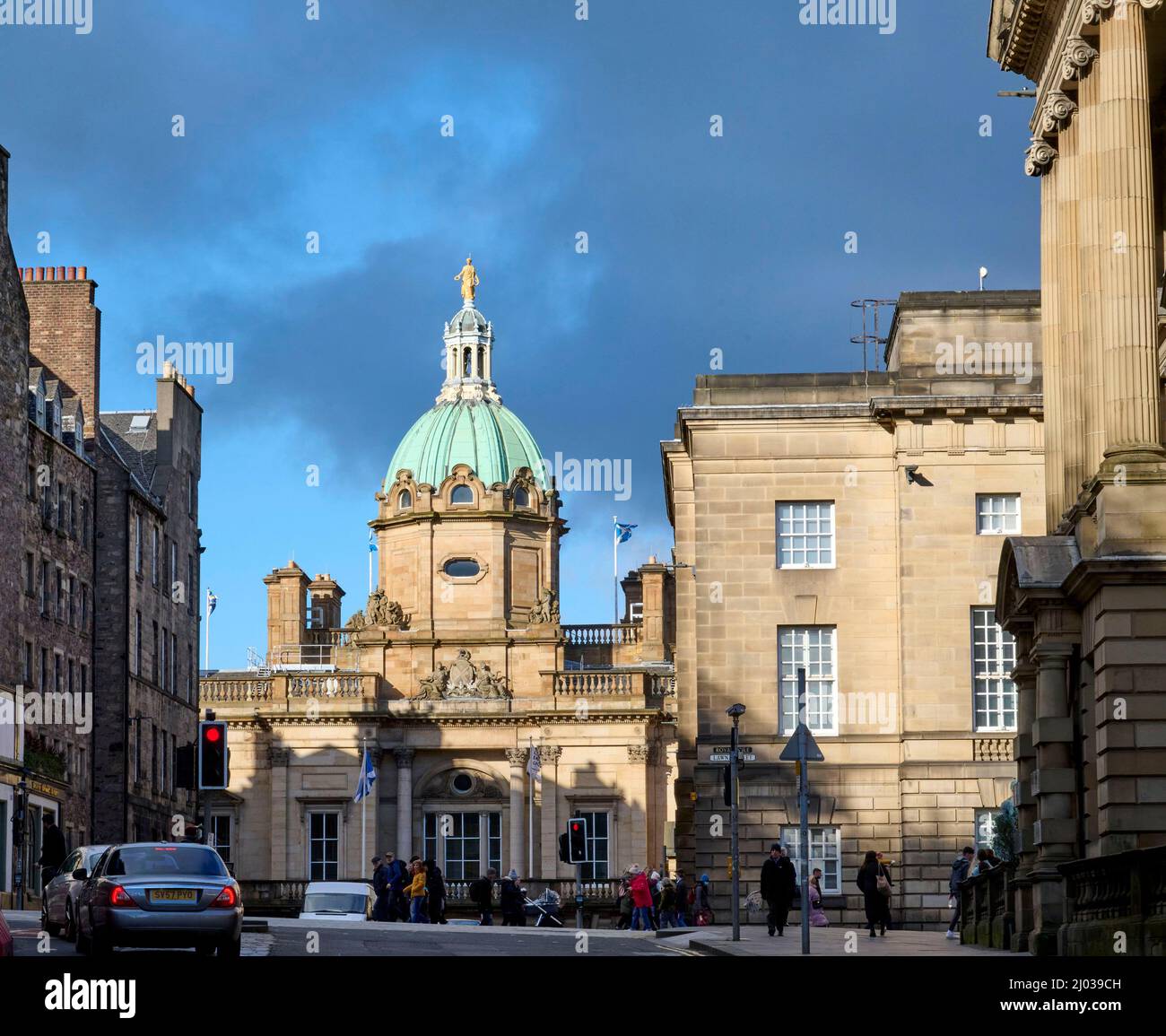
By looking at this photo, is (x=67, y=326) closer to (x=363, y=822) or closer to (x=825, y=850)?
(x=363, y=822)

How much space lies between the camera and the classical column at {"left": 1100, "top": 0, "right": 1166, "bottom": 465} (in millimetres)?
32594

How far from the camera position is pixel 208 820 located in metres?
32.5

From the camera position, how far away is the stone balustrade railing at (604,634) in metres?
104

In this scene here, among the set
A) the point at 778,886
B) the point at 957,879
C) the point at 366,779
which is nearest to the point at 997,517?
the point at 957,879

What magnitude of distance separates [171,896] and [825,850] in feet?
93.1

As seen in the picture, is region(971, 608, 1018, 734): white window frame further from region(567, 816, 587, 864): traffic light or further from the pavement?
region(567, 816, 587, 864): traffic light

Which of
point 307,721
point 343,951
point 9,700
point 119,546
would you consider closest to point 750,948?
point 343,951

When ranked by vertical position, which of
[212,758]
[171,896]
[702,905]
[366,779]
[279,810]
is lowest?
[702,905]

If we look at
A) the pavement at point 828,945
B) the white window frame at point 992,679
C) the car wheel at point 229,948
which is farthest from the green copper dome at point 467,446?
the car wheel at point 229,948

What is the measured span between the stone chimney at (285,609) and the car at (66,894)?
6792 centimetres

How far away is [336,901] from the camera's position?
54656 mm

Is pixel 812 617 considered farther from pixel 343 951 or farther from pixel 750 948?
pixel 343 951

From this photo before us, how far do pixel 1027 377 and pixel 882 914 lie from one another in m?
16.6
